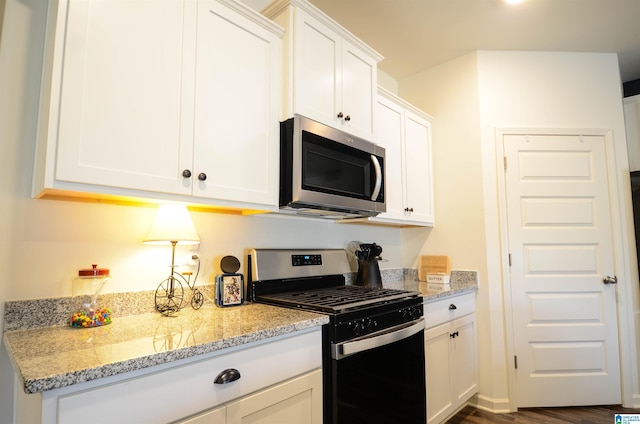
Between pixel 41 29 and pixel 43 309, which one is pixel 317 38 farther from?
pixel 43 309

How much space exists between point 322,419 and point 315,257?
96cm

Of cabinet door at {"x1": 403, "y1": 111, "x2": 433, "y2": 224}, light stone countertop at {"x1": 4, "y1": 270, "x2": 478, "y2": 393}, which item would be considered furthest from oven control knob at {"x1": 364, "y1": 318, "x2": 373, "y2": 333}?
cabinet door at {"x1": 403, "y1": 111, "x2": 433, "y2": 224}

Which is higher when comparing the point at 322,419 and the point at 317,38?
the point at 317,38

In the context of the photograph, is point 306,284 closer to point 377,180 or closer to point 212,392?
point 377,180

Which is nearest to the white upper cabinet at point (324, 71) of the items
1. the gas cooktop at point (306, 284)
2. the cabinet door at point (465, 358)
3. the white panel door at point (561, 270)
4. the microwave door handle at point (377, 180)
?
the microwave door handle at point (377, 180)

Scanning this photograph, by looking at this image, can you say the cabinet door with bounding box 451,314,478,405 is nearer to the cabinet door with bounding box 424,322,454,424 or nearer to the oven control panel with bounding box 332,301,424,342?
the cabinet door with bounding box 424,322,454,424

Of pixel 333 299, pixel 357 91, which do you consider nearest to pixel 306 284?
pixel 333 299

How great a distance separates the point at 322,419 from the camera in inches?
51.8

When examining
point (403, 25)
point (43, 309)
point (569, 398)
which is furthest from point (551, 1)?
point (43, 309)

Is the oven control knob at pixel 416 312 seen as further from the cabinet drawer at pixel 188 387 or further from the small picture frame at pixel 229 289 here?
the small picture frame at pixel 229 289

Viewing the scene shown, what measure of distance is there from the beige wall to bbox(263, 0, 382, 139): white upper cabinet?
110cm

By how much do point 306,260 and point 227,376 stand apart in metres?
1.05

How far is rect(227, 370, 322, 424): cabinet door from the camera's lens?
1.08 meters

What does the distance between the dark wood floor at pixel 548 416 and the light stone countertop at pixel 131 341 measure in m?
1.80
